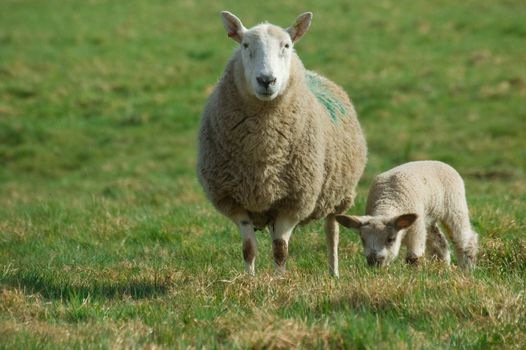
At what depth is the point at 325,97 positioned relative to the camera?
7.64 m

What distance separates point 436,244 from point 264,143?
74.9 inches

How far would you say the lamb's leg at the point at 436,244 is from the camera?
7406 millimetres

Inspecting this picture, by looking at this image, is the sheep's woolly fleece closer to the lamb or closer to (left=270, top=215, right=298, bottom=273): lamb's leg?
the lamb

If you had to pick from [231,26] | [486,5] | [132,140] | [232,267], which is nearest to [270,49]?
[231,26]

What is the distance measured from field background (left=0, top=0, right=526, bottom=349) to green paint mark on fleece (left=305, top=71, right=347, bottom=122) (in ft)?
3.67

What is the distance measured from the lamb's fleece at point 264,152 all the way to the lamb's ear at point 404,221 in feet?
2.25

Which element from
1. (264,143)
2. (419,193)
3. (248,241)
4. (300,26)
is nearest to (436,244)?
(419,193)

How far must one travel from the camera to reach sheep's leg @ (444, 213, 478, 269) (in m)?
6.98

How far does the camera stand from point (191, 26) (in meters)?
23.0

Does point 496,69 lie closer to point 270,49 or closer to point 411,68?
point 411,68

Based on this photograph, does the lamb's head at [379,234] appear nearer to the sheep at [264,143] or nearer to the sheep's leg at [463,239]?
the sheep at [264,143]

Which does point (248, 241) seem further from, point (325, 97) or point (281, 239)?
point (325, 97)

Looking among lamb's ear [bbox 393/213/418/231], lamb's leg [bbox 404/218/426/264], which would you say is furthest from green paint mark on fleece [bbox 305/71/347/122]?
lamb's ear [bbox 393/213/418/231]

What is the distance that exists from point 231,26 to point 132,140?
10.5m
